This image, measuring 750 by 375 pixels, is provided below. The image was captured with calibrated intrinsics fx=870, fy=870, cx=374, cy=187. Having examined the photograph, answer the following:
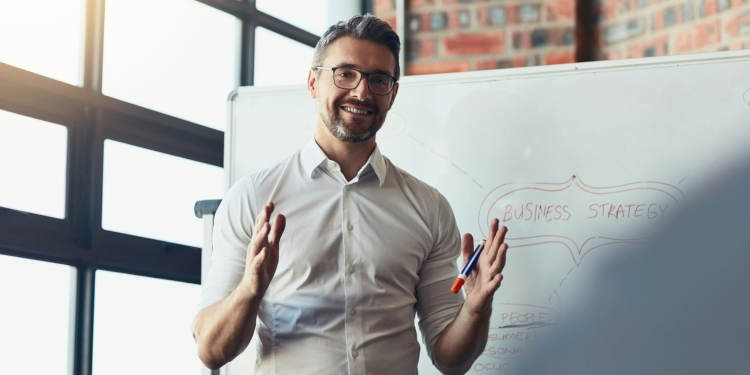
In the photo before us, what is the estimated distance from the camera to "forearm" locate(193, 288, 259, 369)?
5.04ft

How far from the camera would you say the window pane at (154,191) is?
2.65 metres

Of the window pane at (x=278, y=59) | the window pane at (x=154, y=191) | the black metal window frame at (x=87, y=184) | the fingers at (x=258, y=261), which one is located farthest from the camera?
the window pane at (x=278, y=59)

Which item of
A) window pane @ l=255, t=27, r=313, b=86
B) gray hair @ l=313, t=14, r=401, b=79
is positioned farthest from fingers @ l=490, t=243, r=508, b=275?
window pane @ l=255, t=27, r=313, b=86

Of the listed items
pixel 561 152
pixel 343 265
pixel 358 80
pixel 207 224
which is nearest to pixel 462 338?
pixel 343 265

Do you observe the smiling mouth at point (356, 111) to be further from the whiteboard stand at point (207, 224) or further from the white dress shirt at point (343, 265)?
the whiteboard stand at point (207, 224)

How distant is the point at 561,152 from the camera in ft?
7.69

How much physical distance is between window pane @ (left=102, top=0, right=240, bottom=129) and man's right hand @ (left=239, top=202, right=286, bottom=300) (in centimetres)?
135

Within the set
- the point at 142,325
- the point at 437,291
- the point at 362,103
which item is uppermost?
the point at 362,103

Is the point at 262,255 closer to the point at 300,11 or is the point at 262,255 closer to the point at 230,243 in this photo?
the point at 230,243

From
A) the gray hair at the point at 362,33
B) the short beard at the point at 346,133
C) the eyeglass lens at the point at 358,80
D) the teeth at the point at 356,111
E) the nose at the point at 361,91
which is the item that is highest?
the gray hair at the point at 362,33

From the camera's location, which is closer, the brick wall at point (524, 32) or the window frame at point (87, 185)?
the window frame at point (87, 185)

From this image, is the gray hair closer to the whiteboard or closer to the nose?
the nose

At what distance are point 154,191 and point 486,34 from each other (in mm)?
1239

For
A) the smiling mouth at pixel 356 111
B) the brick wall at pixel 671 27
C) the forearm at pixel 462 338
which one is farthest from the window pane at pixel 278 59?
the forearm at pixel 462 338
